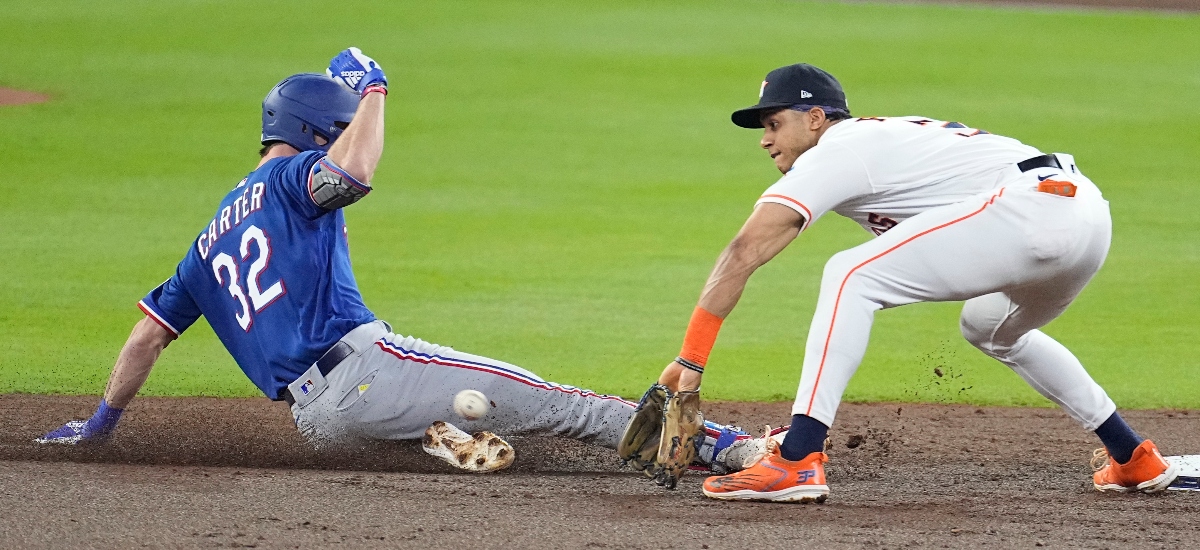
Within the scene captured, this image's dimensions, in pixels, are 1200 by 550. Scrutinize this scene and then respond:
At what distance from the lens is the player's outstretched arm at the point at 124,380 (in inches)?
188

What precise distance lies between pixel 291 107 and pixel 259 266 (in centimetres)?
60

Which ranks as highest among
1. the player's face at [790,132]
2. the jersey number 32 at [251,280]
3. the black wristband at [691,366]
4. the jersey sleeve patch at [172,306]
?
the player's face at [790,132]

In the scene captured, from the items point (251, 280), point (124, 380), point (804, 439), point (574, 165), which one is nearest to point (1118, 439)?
point (804, 439)

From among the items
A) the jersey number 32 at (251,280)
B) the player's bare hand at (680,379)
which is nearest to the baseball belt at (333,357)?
the jersey number 32 at (251,280)

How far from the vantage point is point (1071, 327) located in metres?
7.67

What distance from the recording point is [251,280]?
4.32m

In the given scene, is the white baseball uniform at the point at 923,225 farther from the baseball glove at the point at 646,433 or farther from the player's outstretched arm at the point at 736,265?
the baseball glove at the point at 646,433

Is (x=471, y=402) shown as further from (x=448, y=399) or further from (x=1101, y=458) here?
(x=1101, y=458)

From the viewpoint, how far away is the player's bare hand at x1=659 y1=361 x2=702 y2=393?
4012 millimetres

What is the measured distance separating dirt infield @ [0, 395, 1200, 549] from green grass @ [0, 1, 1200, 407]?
1.26 meters

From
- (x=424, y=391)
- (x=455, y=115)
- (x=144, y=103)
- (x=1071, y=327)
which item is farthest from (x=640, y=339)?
(x=144, y=103)

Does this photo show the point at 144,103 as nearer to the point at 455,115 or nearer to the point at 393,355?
the point at 455,115

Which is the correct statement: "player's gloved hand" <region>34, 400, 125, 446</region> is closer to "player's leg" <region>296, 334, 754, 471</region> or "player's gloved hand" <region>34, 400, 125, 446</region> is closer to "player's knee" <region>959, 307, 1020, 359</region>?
"player's leg" <region>296, 334, 754, 471</region>

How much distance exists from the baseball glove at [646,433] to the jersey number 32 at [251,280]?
1195 millimetres
